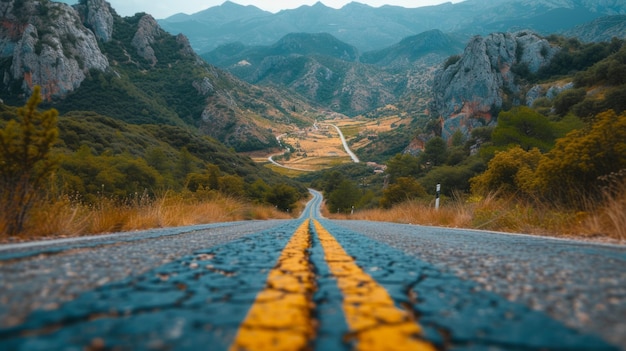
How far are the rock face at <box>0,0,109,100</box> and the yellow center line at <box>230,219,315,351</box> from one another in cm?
11383

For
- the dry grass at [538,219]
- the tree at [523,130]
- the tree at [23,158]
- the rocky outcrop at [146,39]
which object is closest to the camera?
the tree at [23,158]

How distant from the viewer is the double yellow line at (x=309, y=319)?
1.15 m

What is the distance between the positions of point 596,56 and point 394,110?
121048mm

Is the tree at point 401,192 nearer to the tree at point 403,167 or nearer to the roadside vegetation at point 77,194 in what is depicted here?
the roadside vegetation at point 77,194

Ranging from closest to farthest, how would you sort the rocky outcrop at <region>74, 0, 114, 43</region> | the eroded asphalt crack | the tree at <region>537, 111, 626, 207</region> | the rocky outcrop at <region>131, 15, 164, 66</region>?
the eroded asphalt crack
the tree at <region>537, 111, 626, 207</region>
the rocky outcrop at <region>74, 0, 114, 43</region>
the rocky outcrop at <region>131, 15, 164, 66</region>

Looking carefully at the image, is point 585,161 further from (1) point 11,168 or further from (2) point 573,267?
(1) point 11,168

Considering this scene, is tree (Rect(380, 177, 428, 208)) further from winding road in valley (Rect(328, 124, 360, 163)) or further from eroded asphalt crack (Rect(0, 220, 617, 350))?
winding road in valley (Rect(328, 124, 360, 163))

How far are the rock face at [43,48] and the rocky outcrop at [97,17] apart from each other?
Answer: 2501 cm

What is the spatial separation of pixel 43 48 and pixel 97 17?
47719mm

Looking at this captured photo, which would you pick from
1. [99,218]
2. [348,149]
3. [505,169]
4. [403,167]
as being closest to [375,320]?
[99,218]

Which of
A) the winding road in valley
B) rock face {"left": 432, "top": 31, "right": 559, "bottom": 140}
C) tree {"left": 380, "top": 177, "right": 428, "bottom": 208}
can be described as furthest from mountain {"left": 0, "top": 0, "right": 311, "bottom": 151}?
tree {"left": 380, "top": 177, "right": 428, "bottom": 208}

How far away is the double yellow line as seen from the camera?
3.79ft

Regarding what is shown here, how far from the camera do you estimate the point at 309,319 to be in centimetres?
141

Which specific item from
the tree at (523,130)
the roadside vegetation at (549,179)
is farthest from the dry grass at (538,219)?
the tree at (523,130)
